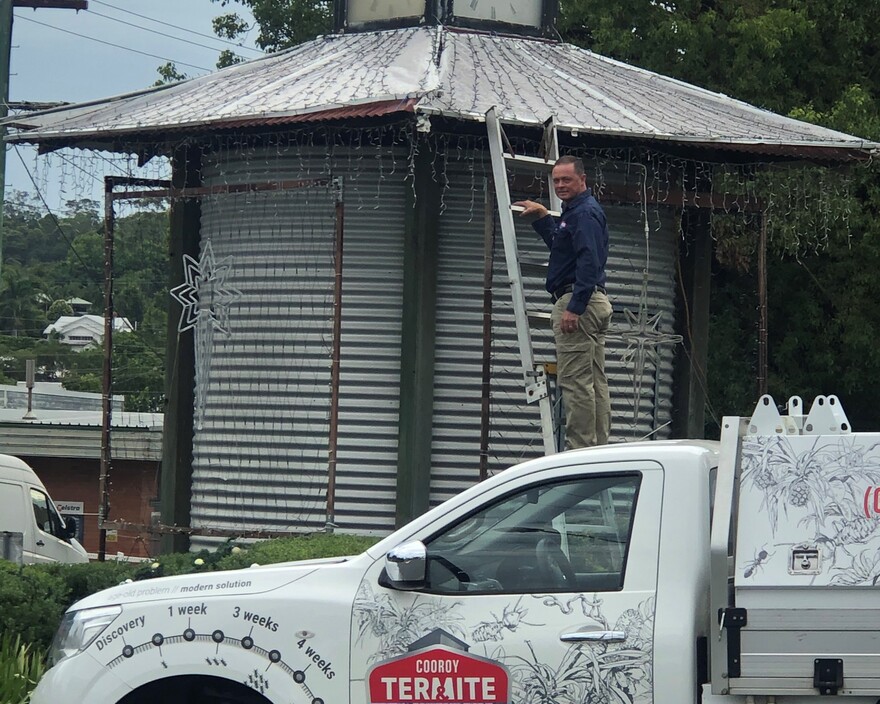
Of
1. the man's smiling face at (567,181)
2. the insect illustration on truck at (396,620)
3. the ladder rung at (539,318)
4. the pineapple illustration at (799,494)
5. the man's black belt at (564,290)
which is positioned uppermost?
the man's smiling face at (567,181)

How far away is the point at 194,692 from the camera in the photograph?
6.30 m

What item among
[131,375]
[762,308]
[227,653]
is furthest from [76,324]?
[227,653]

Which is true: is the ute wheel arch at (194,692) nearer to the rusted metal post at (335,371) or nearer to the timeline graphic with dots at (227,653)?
the timeline graphic with dots at (227,653)

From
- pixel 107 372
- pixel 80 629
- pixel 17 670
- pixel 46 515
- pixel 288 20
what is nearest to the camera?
pixel 80 629

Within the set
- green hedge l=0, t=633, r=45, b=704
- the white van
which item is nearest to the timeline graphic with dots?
green hedge l=0, t=633, r=45, b=704

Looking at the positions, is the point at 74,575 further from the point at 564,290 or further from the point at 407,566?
the point at 407,566

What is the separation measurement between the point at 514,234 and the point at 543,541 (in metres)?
4.73

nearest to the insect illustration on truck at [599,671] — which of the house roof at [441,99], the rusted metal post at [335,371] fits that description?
the house roof at [441,99]

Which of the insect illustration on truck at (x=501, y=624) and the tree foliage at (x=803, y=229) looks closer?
the insect illustration on truck at (x=501, y=624)

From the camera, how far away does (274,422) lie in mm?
12773

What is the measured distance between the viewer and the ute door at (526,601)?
556 cm

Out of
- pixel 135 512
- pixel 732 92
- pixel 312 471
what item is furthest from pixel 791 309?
pixel 135 512

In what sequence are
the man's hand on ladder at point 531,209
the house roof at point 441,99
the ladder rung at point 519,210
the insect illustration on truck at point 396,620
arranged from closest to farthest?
the insect illustration on truck at point 396,620 → the man's hand on ladder at point 531,209 → the ladder rung at point 519,210 → the house roof at point 441,99

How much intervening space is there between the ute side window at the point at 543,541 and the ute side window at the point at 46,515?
50.2 feet
